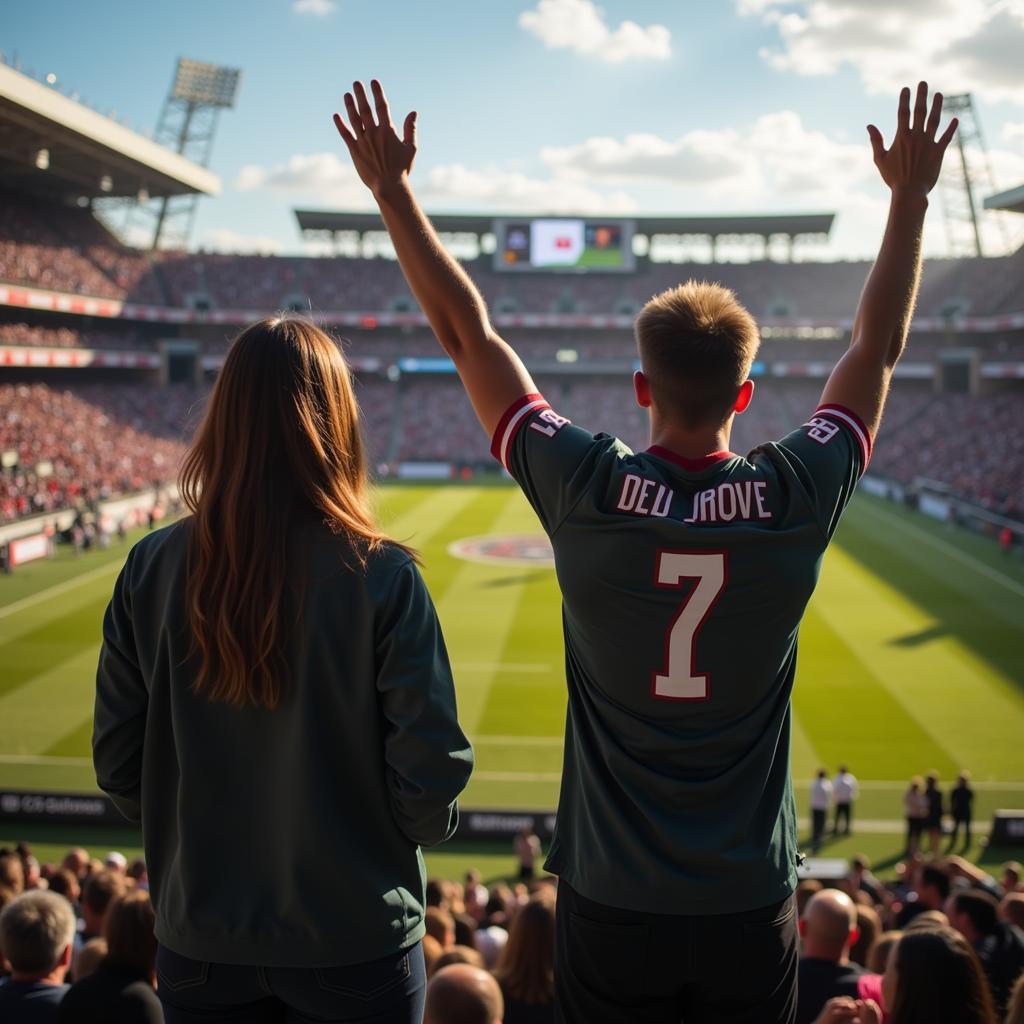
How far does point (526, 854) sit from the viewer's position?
1222 cm

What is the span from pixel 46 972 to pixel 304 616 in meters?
2.66

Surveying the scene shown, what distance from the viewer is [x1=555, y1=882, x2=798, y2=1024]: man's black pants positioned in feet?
7.57

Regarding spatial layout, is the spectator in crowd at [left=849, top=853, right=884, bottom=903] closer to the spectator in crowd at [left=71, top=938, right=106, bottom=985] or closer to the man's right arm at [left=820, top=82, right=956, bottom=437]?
the spectator in crowd at [left=71, top=938, right=106, bottom=985]

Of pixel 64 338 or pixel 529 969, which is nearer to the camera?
pixel 529 969

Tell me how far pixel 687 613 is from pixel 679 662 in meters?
0.12

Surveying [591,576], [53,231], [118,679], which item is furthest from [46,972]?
[53,231]

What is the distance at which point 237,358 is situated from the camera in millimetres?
2473

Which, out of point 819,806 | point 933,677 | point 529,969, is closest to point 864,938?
point 529,969

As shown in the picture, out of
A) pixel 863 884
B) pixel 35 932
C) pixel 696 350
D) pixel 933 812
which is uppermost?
pixel 696 350

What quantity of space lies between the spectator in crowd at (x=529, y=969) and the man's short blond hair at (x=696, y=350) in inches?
127

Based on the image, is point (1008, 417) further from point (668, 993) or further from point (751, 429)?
point (668, 993)

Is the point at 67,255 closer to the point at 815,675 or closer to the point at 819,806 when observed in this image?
the point at 815,675

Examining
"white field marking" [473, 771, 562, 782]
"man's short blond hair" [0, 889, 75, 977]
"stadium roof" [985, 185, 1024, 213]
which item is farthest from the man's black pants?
"stadium roof" [985, 185, 1024, 213]

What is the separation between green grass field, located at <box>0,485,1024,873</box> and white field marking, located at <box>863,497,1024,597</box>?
4.8 inches
